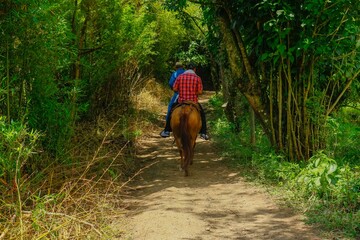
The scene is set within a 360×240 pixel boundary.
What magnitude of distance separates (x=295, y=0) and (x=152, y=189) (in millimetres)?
3614

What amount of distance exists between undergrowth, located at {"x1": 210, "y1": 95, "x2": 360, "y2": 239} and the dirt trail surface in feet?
0.75

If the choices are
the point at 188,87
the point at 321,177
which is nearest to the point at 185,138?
the point at 188,87

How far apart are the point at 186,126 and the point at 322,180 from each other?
3221 millimetres

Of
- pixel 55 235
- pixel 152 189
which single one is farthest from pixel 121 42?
pixel 55 235

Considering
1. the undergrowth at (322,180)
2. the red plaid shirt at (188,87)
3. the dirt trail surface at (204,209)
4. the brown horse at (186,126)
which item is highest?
the red plaid shirt at (188,87)

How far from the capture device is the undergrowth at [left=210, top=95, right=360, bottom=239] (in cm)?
502

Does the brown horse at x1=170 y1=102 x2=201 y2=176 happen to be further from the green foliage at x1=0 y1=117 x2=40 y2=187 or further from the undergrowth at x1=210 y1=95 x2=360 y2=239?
the green foliage at x1=0 y1=117 x2=40 y2=187

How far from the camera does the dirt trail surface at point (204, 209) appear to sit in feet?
16.2

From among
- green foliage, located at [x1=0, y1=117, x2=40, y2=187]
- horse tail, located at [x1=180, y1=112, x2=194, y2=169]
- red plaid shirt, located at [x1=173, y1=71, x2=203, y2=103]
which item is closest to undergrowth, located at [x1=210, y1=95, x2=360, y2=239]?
horse tail, located at [x1=180, y1=112, x2=194, y2=169]

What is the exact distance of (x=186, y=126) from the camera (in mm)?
8203

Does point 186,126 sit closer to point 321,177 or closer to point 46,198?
point 321,177

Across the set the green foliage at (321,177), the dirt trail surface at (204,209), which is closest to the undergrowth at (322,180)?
the green foliage at (321,177)

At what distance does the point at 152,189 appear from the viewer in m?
7.24

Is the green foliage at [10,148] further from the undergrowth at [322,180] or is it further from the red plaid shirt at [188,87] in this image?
the red plaid shirt at [188,87]
